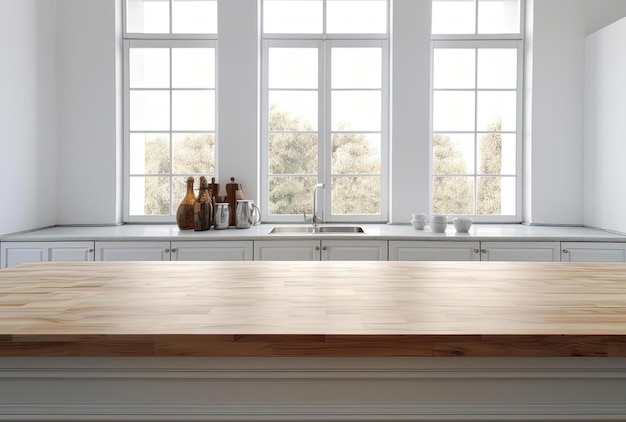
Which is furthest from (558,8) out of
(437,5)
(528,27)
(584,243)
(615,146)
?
(584,243)

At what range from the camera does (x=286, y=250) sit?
3.45 m

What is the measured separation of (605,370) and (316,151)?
3448mm

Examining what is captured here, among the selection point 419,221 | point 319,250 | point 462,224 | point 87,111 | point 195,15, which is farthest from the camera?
point 195,15

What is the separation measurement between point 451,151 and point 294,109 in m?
1.35

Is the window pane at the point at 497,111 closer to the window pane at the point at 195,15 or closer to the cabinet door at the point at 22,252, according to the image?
the window pane at the point at 195,15

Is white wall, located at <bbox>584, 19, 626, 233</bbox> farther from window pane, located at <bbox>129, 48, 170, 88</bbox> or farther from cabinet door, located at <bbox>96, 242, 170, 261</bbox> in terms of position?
window pane, located at <bbox>129, 48, 170, 88</bbox>

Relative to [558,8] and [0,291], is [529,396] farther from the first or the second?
[558,8]

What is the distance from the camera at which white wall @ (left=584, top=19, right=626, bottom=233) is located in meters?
3.64

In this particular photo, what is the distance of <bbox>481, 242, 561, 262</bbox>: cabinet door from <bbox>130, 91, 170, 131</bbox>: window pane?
2684 millimetres

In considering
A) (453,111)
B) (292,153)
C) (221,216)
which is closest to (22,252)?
(221,216)

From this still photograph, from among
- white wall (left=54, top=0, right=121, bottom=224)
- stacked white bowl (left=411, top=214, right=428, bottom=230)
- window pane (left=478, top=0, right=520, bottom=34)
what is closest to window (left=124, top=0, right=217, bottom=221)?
white wall (left=54, top=0, right=121, bottom=224)

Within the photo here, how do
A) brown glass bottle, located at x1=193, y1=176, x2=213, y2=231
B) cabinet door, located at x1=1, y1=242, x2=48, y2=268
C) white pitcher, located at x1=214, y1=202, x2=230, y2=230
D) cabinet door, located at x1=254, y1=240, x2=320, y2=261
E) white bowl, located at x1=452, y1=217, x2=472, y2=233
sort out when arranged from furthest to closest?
1. white pitcher, located at x1=214, y1=202, x2=230, y2=230
2. brown glass bottle, located at x1=193, y1=176, x2=213, y2=231
3. white bowl, located at x1=452, y1=217, x2=472, y2=233
4. cabinet door, located at x1=254, y1=240, x2=320, y2=261
5. cabinet door, located at x1=1, y1=242, x2=48, y2=268

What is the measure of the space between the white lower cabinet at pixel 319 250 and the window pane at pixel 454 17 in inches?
79.5

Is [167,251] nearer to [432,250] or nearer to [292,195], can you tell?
[292,195]
